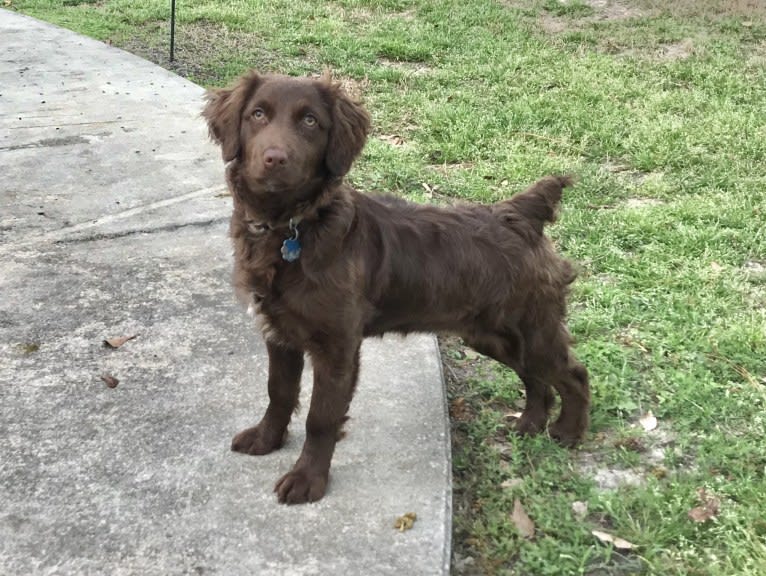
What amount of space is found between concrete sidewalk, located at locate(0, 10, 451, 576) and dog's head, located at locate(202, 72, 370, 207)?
1.06 metres

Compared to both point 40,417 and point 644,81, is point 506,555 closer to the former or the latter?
point 40,417

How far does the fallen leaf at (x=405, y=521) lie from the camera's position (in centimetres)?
298

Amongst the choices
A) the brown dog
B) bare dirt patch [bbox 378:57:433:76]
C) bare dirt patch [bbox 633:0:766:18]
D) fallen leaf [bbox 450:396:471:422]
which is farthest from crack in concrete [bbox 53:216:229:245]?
bare dirt patch [bbox 633:0:766:18]

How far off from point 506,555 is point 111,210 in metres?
3.47

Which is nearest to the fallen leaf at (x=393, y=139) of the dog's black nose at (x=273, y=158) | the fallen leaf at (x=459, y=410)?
the fallen leaf at (x=459, y=410)

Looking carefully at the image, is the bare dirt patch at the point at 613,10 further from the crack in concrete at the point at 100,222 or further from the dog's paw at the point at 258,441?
the dog's paw at the point at 258,441

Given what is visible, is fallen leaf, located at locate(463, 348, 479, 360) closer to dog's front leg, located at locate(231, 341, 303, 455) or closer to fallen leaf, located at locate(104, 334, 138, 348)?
dog's front leg, located at locate(231, 341, 303, 455)

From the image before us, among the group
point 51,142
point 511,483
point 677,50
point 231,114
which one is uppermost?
point 231,114

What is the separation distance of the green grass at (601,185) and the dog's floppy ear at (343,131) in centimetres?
131

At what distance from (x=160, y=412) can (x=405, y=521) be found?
1.16 m

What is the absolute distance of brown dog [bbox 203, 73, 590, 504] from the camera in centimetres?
304

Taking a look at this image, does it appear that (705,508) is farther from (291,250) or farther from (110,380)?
(110,380)

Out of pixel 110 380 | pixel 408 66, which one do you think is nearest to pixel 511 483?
pixel 110 380

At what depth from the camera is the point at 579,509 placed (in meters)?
3.29
